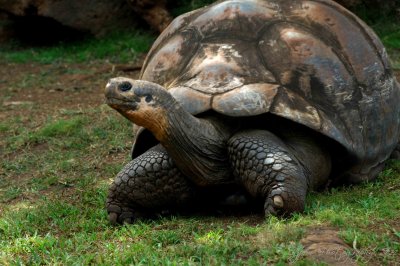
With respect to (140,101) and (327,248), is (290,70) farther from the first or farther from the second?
Answer: (327,248)

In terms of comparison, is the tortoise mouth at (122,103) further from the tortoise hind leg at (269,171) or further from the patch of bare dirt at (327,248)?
the patch of bare dirt at (327,248)

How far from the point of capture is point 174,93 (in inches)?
158

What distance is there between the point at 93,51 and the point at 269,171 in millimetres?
6483

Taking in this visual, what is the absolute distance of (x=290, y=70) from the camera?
404 centimetres

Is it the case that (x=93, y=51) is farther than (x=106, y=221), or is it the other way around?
(x=93, y=51)

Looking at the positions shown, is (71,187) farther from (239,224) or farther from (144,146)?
(239,224)

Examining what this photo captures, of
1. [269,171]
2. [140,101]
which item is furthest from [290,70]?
[140,101]

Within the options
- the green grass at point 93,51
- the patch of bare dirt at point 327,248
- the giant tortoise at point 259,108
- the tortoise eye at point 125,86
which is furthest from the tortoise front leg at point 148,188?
the green grass at point 93,51

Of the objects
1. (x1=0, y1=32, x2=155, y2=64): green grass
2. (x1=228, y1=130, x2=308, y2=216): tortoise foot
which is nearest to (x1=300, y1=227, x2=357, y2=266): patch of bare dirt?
(x1=228, y1=130, x2=308, y2=216): tortoise foot

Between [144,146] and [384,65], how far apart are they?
1574 mm

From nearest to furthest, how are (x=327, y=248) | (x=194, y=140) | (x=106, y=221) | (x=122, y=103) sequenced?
(x=327, y=248), (x=122, y=103), (x=194, y=140), (x=106, y=221)

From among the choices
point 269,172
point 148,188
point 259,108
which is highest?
point 259,108

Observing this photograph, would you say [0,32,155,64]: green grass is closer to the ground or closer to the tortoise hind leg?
the ground

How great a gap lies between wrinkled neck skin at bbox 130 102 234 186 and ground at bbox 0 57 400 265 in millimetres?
247
